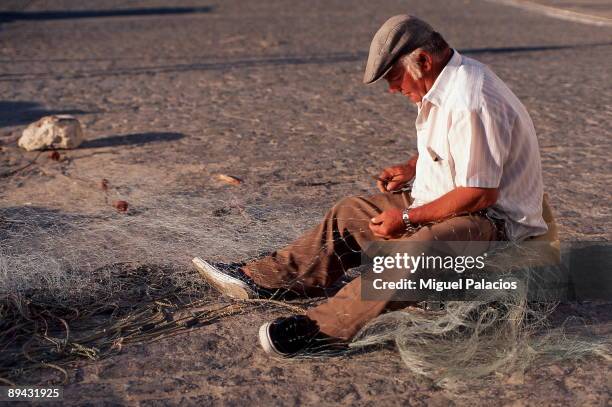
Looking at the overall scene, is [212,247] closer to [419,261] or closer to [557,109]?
[419,261]

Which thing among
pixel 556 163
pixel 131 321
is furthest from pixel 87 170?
pixel 556 163

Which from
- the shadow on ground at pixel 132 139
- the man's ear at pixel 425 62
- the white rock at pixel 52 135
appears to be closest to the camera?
the man's ear at pixel 425 62

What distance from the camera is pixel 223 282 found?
423 centimetres

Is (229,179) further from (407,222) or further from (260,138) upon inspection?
(407,222)

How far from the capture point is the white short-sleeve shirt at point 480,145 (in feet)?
11.6

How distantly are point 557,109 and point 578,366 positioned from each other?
5.32 m

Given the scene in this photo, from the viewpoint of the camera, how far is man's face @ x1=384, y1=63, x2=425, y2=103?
3650 mm

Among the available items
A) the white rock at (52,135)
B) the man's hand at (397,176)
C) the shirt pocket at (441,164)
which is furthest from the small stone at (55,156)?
the shirt pocket at (441,164)

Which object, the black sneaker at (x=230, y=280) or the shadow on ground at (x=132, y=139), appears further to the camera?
the shadow on ground at (x=132, y=139)

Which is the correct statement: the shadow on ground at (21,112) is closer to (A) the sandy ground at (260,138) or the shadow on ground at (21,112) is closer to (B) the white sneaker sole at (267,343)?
(A) the sandy ground at (260,138)

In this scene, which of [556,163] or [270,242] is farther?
[556,163]

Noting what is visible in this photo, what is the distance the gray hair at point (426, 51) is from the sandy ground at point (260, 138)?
1.20m

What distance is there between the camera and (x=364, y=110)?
28.6ft

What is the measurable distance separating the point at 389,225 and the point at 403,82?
0.61 metres
